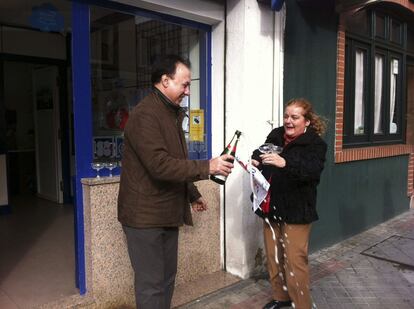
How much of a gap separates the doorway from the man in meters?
1.32

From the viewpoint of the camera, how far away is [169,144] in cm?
263

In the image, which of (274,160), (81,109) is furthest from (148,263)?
(81,109)

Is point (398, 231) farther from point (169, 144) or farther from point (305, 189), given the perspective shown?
point (169, 144)

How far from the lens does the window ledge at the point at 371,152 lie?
18.1 ft

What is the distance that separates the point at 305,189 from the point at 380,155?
358cm

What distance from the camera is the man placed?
2.53 metres

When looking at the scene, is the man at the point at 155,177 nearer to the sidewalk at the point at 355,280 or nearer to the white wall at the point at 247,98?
the sidewalk at the point at 355,280

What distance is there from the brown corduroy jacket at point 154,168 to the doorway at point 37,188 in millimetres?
1514

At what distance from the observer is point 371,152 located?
240 inches

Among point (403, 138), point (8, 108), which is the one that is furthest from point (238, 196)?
point (8, 108)

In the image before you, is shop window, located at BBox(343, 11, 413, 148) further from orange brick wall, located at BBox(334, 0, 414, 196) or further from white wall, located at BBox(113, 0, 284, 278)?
white wall, located at BBox(113, 0, 284, 278)

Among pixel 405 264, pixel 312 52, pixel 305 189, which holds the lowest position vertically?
pixel 405 264

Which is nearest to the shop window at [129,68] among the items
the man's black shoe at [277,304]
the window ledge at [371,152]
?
the man's black shoe at [277,304]

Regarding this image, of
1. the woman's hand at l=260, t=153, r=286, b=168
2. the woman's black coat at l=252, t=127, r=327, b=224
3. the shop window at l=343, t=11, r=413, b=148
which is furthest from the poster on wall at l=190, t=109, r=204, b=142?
the shop window at l=343, t=11, r=413, b=148
